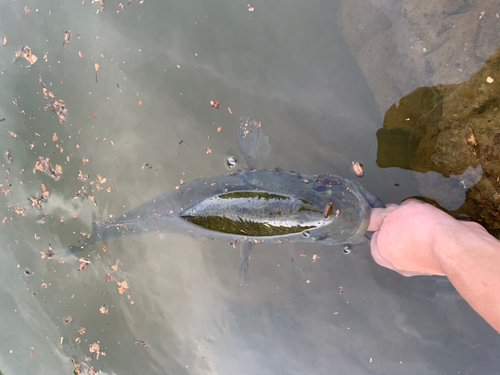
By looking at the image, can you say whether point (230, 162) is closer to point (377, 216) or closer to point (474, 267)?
point (377, 216)

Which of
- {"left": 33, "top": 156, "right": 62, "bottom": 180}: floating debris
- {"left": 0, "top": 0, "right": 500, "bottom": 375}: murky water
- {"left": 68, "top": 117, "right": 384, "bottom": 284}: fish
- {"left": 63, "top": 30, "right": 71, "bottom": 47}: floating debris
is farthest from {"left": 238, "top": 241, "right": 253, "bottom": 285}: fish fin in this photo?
{"left": 63, "top": 30, "right": 71, "bottom": 47}: floating debris

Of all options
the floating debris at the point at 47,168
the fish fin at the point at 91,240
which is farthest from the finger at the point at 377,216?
the floating debris at the point at 47,168

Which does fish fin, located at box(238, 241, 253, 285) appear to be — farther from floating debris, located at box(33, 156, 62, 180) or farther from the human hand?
floating debris, located at box(33, 156, 62, 180)

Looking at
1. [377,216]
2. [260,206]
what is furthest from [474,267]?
[260,206]

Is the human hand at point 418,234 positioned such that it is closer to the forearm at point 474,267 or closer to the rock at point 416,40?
the forearm at point 474,267

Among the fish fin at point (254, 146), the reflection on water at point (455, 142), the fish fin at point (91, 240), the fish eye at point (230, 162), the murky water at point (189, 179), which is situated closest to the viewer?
the reflection on water at point (455, 142)

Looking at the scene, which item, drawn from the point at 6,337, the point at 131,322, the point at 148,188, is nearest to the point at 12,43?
the point at 148,188

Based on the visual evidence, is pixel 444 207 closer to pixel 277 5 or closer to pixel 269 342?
pixel 269 342
